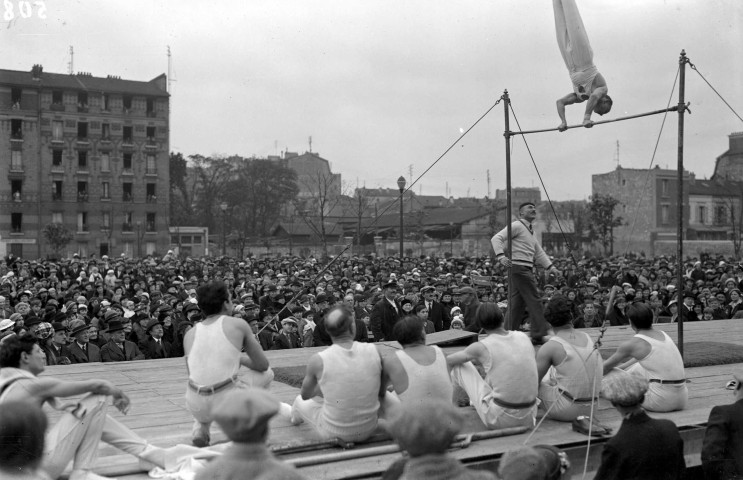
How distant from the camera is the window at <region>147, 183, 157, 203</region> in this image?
5422cm

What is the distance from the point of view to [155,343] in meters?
9.77

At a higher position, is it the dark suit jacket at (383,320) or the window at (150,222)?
the window at (150,222)

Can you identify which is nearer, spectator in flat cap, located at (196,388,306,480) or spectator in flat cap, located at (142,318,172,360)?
spectator in flat cap, located at (196,388,306,480)

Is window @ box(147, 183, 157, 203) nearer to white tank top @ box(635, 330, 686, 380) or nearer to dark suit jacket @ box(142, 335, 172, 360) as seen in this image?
dark suit jacket @ box(142, 335, 172, 360)

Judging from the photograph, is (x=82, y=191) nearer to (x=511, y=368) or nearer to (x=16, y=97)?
(x=16, y=97)

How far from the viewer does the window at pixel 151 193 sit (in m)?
54.2

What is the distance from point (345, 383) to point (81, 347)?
17.5 ft

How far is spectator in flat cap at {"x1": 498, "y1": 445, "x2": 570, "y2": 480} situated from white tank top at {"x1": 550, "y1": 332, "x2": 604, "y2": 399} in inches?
111

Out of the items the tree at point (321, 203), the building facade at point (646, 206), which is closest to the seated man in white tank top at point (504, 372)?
the tree at point (321, 203)

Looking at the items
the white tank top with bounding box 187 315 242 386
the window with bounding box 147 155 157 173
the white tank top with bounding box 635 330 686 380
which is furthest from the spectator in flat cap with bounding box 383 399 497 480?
the window with bounding box 147 155 157 173

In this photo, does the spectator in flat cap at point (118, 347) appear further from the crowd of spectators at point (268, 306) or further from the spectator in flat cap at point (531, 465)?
the spectator in flat cap at point (531, 465)

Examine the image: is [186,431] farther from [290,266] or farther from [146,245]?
[146,245]

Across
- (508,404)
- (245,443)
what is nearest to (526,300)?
(508,404)

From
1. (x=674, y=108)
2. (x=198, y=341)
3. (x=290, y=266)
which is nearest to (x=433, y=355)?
(x=198, y=341)
